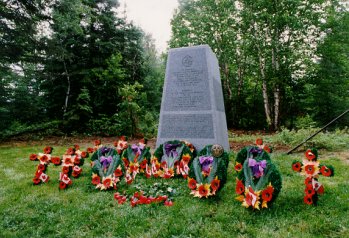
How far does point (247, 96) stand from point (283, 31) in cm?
545

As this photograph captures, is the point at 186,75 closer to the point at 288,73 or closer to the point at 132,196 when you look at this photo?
the point at 132,196

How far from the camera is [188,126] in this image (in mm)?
6781

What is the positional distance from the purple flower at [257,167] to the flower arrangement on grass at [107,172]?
2373 mm

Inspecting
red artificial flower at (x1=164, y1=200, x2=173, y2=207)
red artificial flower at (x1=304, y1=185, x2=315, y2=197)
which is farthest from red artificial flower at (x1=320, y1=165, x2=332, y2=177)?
red artificial flower at (x1=164, y1=200, x2=173, y2=207)

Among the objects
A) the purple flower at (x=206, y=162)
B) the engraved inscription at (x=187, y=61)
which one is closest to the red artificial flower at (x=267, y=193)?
the purple flower at (x=206, y=162)

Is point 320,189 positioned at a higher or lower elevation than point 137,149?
lower

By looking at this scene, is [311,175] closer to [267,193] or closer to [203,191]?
[267,193]

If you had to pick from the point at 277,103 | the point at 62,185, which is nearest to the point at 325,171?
the point at 62,185

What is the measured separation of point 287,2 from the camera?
14.4 metres

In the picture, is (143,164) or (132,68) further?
(132,68)

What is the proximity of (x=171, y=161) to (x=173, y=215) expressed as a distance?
2.09 m

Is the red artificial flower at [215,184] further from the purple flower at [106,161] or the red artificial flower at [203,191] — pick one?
the purple flower at [106,161]

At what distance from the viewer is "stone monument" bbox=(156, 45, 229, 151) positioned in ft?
21.7

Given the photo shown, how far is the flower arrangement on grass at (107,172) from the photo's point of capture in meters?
4.83
